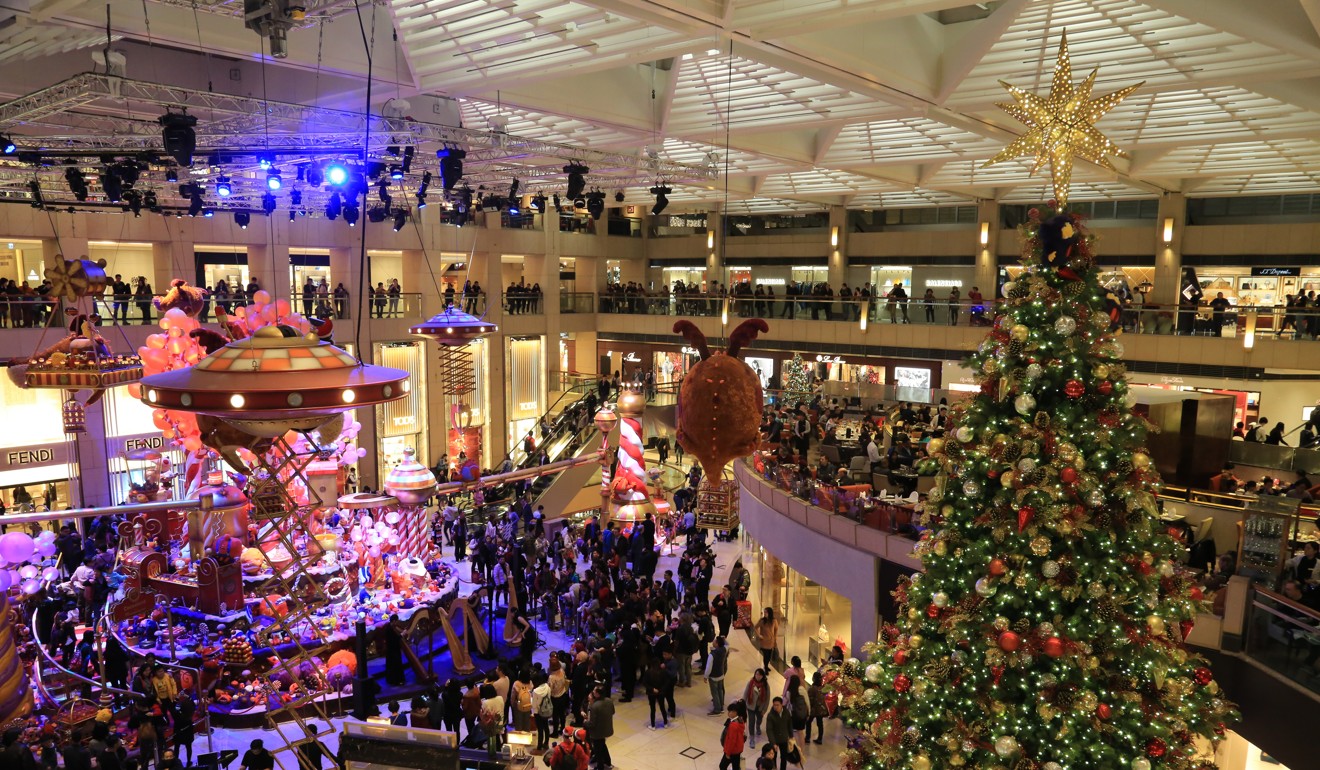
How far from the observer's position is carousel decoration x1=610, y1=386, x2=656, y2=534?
10.1 meters

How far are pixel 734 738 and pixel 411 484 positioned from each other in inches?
187

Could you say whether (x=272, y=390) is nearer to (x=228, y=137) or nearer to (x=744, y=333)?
(x=744, y=333)

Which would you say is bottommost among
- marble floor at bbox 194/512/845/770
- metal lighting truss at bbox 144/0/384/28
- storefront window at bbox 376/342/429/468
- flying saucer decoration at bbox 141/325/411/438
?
marble floor at bbox 194/512/845/770

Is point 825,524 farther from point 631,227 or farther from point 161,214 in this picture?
point 631,227

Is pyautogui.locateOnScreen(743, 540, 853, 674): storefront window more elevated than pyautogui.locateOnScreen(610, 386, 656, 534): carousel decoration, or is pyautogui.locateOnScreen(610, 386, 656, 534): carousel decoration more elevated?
pyautogui.locateOnScreen(610, 386, 656, 534): carousel decoration

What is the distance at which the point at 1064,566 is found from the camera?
4980 millimetres

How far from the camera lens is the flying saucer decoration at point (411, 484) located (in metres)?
10.4

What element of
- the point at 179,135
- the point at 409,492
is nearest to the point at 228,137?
the point at 179,135

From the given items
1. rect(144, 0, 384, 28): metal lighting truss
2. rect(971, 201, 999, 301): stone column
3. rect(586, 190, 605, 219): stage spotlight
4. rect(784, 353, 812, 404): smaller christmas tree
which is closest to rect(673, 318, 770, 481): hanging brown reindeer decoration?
rect(144, 0, 384, 28): metal lighting truss

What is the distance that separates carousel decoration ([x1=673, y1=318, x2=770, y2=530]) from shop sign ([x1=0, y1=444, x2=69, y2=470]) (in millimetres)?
17306

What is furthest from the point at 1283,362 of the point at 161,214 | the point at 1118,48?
the point at 161,214

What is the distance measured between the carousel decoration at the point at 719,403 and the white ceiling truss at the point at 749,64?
11.7 ft

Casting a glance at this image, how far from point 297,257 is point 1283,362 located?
24525 mm

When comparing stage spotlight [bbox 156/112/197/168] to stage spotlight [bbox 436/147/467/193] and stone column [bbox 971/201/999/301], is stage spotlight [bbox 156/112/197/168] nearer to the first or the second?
stage spotlight [bbox 436/147/467/193]
